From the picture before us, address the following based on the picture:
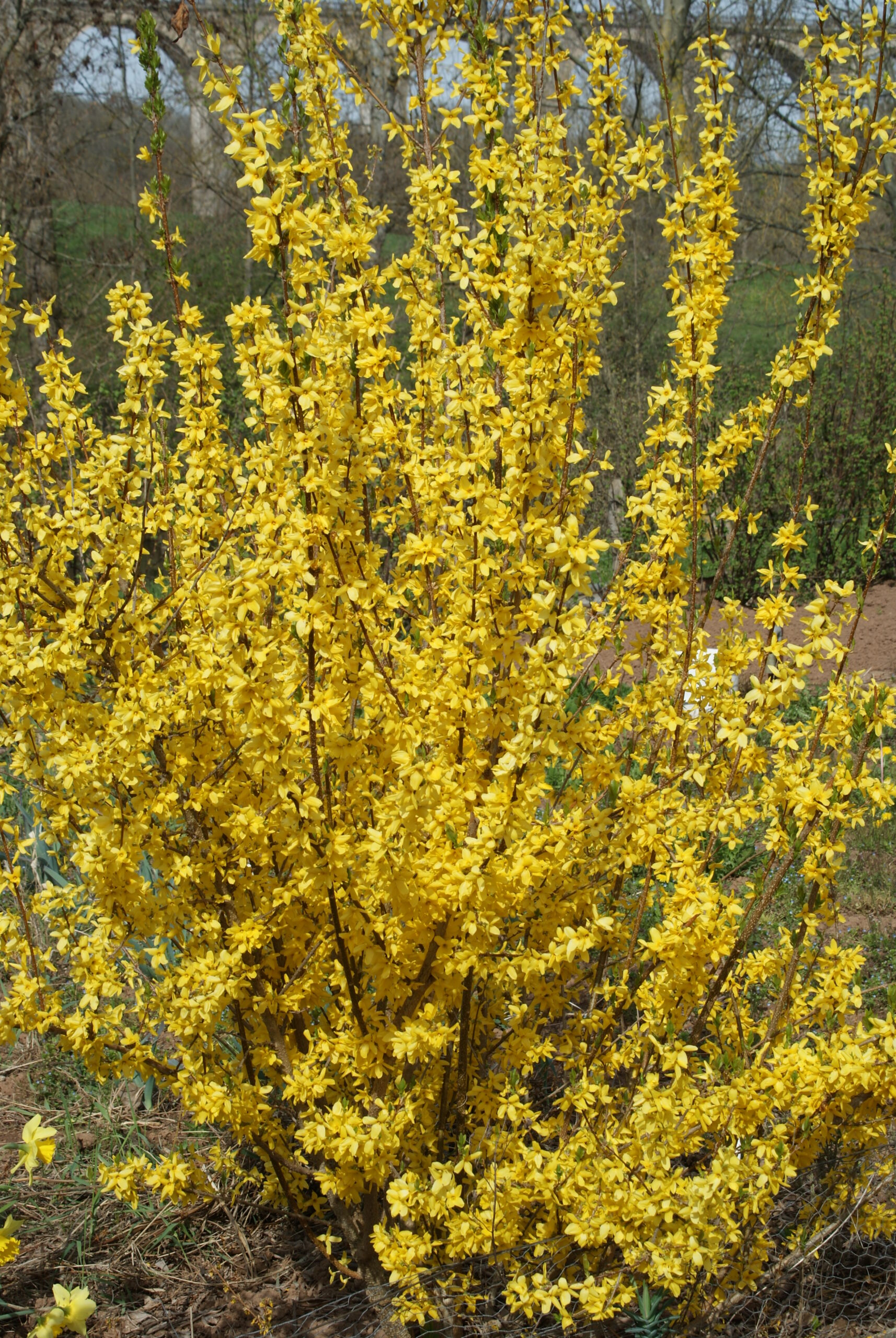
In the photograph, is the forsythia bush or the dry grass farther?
the dry grass

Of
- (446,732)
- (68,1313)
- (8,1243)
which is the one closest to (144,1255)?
(8,1243)

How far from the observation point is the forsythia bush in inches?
79.2

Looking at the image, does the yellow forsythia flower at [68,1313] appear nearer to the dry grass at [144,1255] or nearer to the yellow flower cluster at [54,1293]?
the yellow flower cluster at [54,1293]

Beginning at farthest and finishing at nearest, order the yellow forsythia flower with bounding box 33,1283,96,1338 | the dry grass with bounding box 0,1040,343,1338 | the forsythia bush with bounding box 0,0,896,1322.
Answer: the dry grass with bounding box 0,1040,343,1338
the forsythia bush with bounding box 0,0,896,1322
the yellow forsythia flower with bounding box 33,1283,96,1338

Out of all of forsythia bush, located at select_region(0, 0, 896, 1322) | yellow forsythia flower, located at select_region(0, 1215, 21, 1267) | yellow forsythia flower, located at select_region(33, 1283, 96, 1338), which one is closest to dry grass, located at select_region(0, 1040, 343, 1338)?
forsythia bush, located at select_region(0, 0, 896, 1322)

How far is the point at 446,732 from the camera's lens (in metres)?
2.16

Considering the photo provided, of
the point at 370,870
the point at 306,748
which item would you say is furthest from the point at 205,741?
the point at 370,870

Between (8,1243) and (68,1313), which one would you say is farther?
(8,1243)

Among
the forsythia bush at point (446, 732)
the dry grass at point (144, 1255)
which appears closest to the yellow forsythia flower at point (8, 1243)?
Result: the forsythia bush at point (446, 732)

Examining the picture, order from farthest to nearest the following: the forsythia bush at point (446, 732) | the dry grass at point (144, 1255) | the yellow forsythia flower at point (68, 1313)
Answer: the dry grass at point (144, 1255) < the forsythia bush at point (446, 732) < the yellow forsythia flower at point (68, 1313)

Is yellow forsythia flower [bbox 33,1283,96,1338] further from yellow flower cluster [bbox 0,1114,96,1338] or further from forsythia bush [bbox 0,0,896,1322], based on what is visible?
forsythia bush [bbox 0,0,896,1322]

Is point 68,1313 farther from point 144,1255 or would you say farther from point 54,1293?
point 144,1255

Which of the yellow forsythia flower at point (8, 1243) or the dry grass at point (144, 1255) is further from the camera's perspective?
the dry grass at point (144, 1255)

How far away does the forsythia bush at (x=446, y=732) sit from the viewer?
201cm
